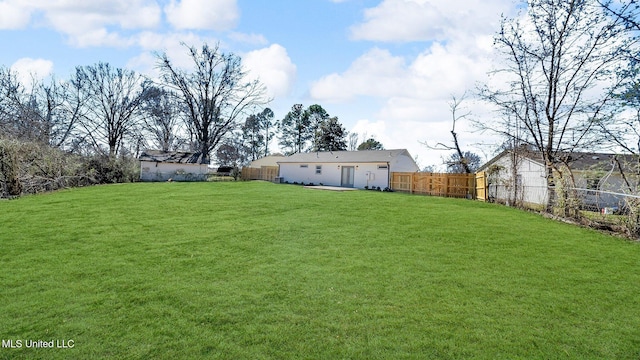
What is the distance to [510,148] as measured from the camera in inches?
597

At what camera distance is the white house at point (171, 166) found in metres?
27.3

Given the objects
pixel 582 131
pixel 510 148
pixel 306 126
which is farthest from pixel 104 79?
pixel 582 131

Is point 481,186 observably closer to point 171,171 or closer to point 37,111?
point 171,171

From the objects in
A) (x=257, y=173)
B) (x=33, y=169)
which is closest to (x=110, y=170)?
(x=33, y=169)

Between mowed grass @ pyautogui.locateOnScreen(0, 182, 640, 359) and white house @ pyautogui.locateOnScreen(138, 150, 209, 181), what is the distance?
2067 centimetres

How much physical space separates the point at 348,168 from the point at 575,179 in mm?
15665

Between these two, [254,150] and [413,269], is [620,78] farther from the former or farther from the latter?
[254,150]

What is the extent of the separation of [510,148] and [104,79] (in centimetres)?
3333

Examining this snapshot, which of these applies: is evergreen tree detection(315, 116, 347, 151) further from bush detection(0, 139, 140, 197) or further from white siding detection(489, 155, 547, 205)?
white siding detection(489, 155, 547, 205)

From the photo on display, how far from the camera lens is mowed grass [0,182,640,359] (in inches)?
118

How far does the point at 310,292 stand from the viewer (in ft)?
13.5

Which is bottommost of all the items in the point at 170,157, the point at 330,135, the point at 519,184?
the point at 519,184

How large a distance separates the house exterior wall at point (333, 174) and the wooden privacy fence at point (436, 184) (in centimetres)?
105

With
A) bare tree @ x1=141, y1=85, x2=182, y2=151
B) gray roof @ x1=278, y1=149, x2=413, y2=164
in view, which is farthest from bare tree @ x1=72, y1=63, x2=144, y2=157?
gray roof @ x1=278, y1=149, x2=413, y2=164
